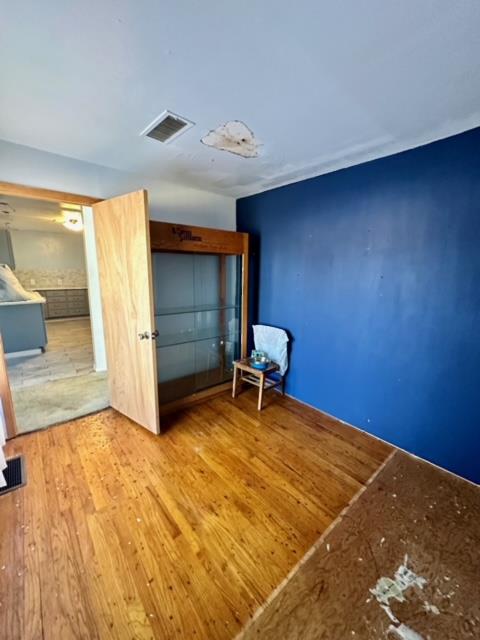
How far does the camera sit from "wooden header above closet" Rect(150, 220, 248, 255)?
8.10 ft

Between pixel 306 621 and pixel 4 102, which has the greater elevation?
pixel 4 102

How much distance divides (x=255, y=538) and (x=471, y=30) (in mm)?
2558

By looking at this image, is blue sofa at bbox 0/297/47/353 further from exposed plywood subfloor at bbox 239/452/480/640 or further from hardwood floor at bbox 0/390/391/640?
exposed plywood subfloor at bbox 239/452/480/640

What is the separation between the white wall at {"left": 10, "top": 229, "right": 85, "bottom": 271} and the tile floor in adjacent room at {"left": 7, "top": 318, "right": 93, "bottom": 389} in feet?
7.26

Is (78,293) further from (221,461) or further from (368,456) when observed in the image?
(368,456)

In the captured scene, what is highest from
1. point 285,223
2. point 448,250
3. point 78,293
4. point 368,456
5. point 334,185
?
point 334,185

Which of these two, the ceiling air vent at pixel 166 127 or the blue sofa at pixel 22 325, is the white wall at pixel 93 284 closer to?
the blue sofa at pixel 22 325

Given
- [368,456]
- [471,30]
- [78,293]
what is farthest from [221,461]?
[78,293]

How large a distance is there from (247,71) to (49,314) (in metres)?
7.69

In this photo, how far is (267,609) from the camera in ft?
3.85

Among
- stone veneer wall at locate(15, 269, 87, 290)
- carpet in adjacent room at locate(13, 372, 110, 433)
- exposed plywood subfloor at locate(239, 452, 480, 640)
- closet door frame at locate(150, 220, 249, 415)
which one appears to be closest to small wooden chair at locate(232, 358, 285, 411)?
closet door frame at locate(150, 220, 249, 415)

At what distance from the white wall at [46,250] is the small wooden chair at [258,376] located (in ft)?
21.3

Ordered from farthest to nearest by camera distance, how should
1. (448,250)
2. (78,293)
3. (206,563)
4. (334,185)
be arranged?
(78,293)
(334,185)
(448,250)
(206,563)

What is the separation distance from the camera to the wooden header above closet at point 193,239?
2469 millimetres
